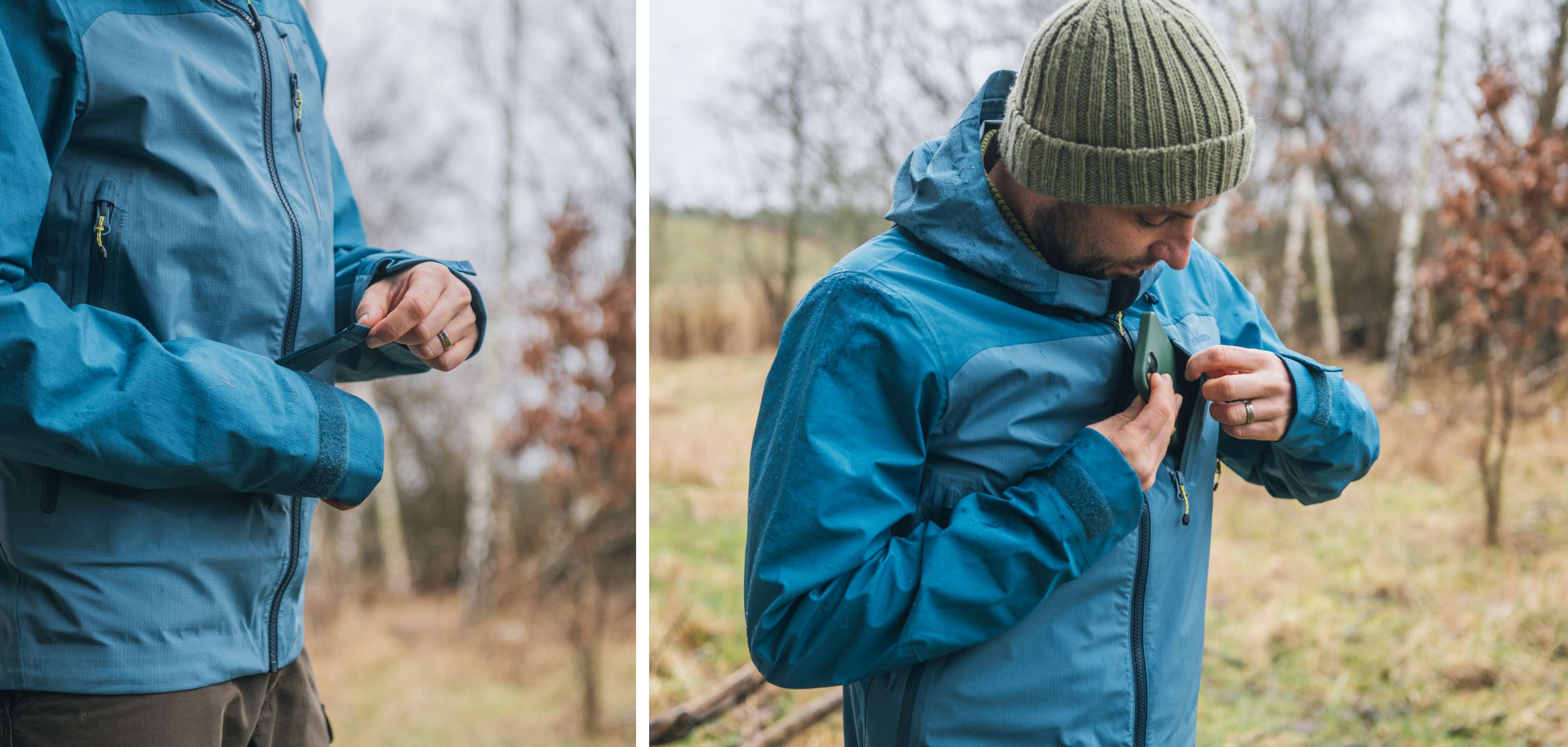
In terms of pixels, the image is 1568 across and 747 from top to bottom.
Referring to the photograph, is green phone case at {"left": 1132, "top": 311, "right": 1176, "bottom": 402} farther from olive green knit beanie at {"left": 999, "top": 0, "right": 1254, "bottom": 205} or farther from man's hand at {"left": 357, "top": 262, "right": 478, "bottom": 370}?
man's hand at {"left": 357, "top": 262, "right": 478, "bottom": 370}

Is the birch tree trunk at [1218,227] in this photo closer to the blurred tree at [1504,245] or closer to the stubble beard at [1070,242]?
the blurred tree at [1504,245]

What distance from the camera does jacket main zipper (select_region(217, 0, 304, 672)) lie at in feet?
3.85

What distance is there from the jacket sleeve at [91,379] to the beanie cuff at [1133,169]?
0.88 m

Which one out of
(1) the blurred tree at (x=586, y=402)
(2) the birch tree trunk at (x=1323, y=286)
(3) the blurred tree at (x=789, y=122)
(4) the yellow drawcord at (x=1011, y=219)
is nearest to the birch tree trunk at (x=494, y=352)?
(1) the blurred tree at (x=586, y=402)

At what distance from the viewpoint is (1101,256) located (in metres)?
1.26

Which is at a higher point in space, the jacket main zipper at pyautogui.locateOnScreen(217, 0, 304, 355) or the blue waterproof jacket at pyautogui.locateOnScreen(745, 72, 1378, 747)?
the jacket main zipper at pyautogui.locateOnScreen(217, 0, 304, 355)

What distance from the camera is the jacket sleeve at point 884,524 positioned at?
1.15 m

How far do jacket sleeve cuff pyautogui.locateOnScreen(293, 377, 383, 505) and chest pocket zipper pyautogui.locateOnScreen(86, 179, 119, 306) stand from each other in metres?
0.21

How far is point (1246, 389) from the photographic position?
1266mm

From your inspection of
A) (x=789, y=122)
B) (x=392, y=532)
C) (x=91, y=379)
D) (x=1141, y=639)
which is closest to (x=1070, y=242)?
(x=1141, y=639)

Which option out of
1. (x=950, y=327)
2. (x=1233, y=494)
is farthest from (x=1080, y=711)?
(x=1233, y=494)

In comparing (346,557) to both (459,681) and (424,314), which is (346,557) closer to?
(459,681)

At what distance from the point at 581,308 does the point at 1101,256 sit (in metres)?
5.09

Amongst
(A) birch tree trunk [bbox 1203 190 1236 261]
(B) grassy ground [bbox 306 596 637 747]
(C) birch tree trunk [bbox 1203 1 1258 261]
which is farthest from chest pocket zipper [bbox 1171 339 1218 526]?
(B) grassy ground [bbox 306 596 637 747]
